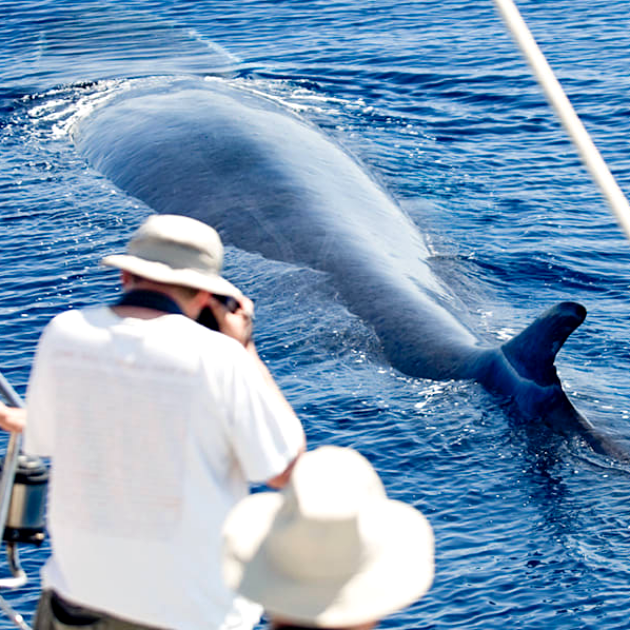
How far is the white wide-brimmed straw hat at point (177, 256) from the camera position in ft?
14.5

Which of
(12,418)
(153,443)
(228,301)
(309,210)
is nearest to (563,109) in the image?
(228,301)

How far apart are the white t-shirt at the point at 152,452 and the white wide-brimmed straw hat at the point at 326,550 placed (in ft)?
2.41

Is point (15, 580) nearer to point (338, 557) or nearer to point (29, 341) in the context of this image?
point (338, 557)

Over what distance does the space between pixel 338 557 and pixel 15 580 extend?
267cm

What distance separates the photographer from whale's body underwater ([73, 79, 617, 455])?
11.0 metres

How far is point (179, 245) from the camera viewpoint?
4492mm

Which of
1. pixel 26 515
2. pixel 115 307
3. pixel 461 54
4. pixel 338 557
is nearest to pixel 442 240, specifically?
pixel 461 54

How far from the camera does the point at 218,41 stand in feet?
84.2

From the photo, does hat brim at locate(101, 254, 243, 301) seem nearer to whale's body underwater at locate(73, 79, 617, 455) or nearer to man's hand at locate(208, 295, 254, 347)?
man's hand at locate(208, 295, 254, 347)

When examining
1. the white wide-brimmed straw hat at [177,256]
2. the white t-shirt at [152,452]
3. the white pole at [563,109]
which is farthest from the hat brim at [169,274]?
the white pole at [563,109]

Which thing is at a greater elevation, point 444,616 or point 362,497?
point 362,497

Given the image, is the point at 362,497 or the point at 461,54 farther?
the point at 461,54

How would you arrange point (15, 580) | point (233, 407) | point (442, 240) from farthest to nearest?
point (442, 240)
point (15, 580)
point (233, 407)

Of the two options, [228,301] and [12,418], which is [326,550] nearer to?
[228,301]
